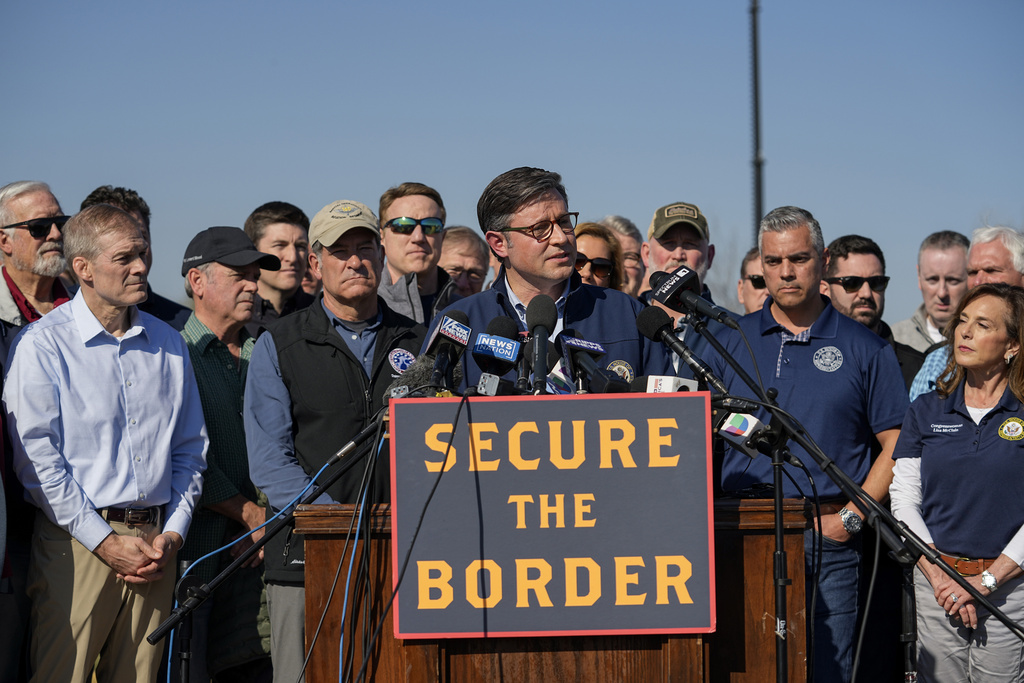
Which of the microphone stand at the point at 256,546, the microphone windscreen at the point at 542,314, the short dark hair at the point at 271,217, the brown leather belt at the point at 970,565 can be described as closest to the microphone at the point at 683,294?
the microphone windscreen at the point at 542,314

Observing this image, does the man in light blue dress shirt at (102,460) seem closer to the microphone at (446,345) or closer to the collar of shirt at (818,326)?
the microphone at (446,345)

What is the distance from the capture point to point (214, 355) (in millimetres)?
5594

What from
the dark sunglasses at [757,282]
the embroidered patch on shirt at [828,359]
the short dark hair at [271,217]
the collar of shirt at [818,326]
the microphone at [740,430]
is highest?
the short dark hair at [271,217]

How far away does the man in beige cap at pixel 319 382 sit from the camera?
4609 mm

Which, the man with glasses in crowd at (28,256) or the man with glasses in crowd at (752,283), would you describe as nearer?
the man with glasses in crowd at (28,256)

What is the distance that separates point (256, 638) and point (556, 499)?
9.47 ft

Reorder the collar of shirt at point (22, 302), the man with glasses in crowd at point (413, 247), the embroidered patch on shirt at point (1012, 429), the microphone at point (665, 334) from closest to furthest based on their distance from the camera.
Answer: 1. the microphone at point (665, 334)
2. the embroidered patch on shirt at point (1012, 429)
3. the collar of shirt at point (22, 302)
4. the man with glasses in crowd at point (413, 247)

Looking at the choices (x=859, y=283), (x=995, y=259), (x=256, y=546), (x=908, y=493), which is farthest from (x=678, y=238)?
(x=256, y=546)

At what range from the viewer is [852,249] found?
6.94 metres

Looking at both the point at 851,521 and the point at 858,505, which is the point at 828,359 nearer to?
the point at 851,521

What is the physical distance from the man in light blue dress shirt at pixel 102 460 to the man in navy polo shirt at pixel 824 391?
2.53 metres

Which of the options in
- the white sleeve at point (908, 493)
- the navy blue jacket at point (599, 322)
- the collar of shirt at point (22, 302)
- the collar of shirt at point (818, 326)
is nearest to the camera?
the navy blue jacket at point (599, 322)

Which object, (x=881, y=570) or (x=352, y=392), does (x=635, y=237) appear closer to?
(x=881, y=570)

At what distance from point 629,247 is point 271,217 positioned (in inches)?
103
